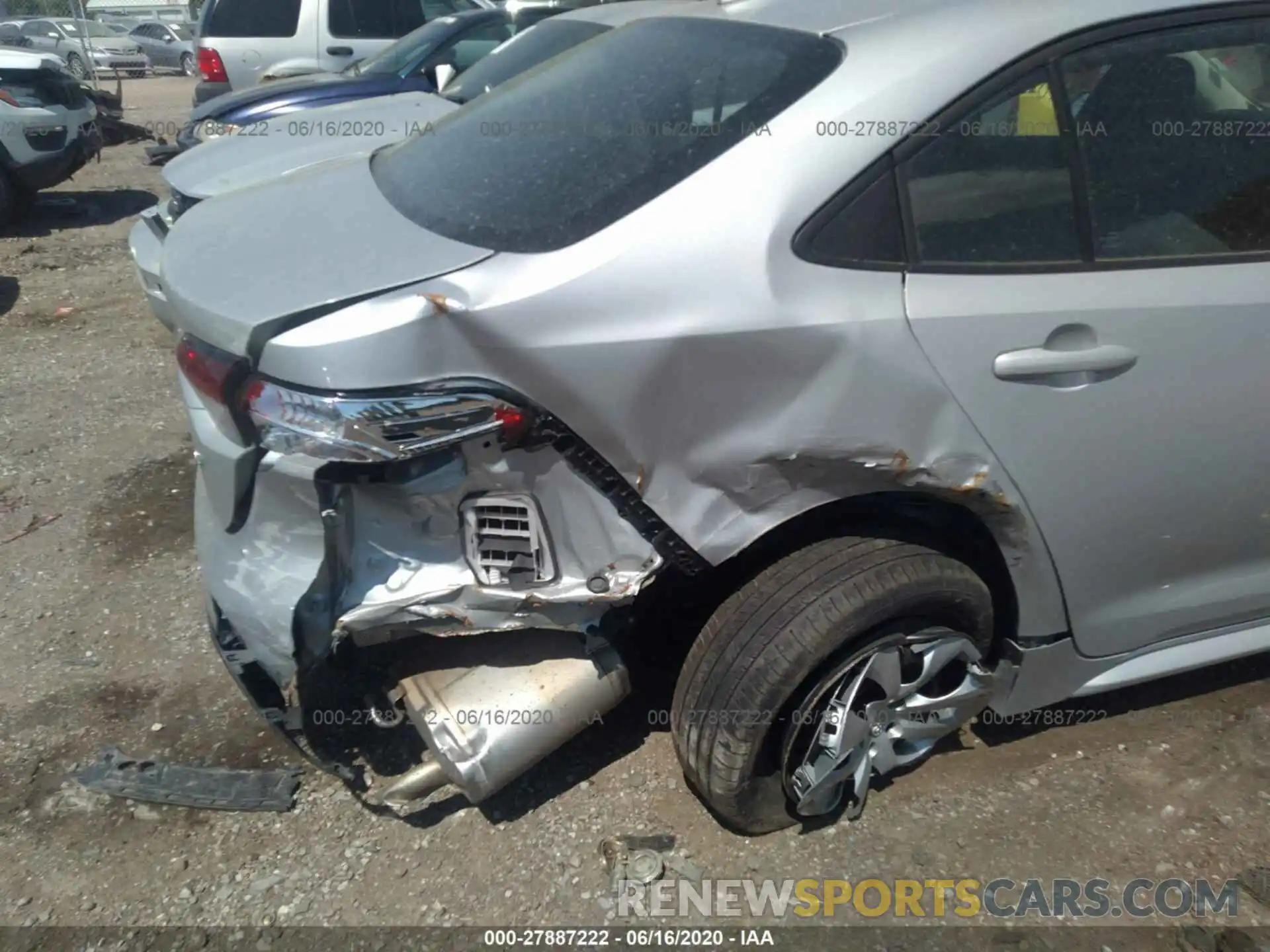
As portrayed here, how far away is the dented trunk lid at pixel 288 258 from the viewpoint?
6.07 feet

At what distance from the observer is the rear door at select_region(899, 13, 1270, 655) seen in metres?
1.93

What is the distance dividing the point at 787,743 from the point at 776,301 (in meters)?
0.98

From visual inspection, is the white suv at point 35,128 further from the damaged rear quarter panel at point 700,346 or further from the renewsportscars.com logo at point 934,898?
the renewsportscars.com logo at point 934,898

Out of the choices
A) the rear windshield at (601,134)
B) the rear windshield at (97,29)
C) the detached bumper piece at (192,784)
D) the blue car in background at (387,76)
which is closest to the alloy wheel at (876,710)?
the rear windshield at (601,134)

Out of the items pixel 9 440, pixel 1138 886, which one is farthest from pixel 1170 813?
pixel 9 440

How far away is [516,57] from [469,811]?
411 centimetres

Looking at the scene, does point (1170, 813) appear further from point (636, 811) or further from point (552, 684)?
point (552, 684)

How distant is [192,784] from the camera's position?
2.47 m

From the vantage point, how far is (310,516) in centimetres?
190

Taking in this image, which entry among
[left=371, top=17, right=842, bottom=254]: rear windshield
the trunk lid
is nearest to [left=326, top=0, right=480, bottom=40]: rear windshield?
the trunk lid

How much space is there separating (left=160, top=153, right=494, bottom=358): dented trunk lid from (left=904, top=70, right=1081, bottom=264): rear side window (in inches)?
34.0

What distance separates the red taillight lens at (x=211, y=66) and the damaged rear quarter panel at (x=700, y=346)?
346 inches

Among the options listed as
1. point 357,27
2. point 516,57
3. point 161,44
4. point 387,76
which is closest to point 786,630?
point 516,57

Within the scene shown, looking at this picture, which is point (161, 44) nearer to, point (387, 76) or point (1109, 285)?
point (387, 76)
